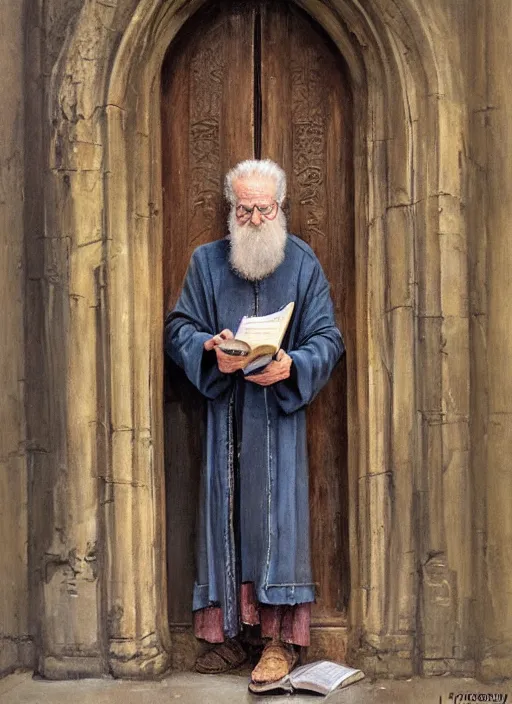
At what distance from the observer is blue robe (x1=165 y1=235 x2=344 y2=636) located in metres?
4.75

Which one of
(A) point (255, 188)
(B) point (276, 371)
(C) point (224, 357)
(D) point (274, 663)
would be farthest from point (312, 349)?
(D) point (274, 663)

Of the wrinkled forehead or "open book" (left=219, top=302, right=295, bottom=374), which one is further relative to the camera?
the wrinkled forehead

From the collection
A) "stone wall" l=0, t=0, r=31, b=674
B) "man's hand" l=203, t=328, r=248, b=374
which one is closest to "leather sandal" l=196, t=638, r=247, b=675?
"stone wall" l=0, t=0, r=31, b=674

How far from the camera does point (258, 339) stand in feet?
15.0

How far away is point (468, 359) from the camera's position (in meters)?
4.76

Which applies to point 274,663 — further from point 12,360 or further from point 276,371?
point 12,360

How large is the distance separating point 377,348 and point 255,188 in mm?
703

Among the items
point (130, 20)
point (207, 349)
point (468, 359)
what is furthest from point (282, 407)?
point (130, 20)

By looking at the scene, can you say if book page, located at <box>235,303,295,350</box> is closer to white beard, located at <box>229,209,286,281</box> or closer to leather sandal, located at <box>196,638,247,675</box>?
white beard, located at <box>229,209,286,281</box>

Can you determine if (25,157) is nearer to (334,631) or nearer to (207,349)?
(207,349)

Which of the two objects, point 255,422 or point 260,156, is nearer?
point 255,422

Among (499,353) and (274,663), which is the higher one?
(499,353)

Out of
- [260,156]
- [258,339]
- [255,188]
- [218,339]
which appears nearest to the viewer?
[258,339]

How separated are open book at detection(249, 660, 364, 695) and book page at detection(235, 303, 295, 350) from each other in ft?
3.68
